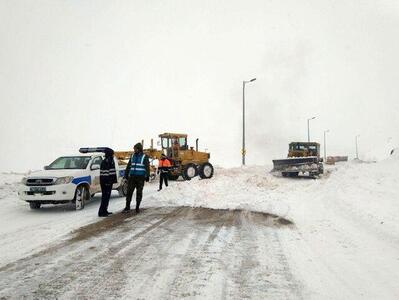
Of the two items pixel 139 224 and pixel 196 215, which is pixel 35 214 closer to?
pixel 139 224

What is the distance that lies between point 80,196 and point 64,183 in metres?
0.81

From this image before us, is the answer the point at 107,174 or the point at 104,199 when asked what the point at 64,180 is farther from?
the point at 104,199

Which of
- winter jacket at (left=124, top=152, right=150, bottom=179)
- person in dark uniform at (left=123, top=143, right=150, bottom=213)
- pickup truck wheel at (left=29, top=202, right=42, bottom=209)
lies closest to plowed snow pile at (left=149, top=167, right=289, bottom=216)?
person in dark uniform at (left=123, top=143, right=150, bottom=213)

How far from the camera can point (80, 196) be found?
1181 centimetres

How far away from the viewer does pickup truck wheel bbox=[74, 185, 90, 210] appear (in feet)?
38.0

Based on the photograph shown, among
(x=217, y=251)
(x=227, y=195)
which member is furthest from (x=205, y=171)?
(x=217, y=251)

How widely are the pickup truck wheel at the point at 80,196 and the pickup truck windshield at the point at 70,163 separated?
814mm

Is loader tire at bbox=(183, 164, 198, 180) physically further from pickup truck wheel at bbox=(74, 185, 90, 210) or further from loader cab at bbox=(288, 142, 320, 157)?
pickup truck wheel at bbox=(74, 185, 90, 210)

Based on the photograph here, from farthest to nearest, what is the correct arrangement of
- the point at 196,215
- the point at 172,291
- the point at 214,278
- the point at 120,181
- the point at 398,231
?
the point at 120,181 < the point at 196,215 < the point at 398,231 < the point at 214,278 < the point at 172,291

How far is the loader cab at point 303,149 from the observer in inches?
1190

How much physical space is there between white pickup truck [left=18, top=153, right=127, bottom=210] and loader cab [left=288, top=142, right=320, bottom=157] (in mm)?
20558

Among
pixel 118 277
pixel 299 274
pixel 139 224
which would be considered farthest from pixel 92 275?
pixel 139 224

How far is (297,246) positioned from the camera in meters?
6.31

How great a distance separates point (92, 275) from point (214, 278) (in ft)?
5.02
